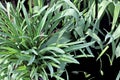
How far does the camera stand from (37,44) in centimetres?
177

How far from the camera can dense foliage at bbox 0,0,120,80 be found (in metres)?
1.67

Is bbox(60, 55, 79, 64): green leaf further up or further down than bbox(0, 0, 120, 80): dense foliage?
further down

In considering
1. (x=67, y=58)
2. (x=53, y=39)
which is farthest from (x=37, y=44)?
(x=67, y=58)

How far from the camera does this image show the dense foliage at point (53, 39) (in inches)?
65.7

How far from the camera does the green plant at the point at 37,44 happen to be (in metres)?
1.66

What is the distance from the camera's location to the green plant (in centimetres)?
166

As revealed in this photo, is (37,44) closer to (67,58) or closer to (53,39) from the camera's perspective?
(53,39)

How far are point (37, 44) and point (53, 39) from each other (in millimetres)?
98

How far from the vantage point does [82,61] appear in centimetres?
189

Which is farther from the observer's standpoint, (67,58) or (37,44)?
(37,44)

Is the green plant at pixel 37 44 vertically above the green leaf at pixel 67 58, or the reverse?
the green plant at pixel 37 44

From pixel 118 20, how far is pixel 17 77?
0.68 meters

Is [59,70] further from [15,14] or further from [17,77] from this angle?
[15,14]

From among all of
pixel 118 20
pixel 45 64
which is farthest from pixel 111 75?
pixel 45 64
